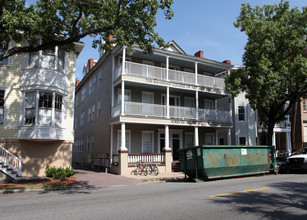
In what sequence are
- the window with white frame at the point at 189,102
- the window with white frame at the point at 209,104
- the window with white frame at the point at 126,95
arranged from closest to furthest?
the window with white frame at the point at 126,95 < the window with white frame at the point at 189,102 < the window with white frame at the point at 209,104

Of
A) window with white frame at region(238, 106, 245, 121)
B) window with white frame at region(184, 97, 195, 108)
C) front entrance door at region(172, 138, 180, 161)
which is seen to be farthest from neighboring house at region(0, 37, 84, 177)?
window with white frame at region(238, 106, 245, 121)

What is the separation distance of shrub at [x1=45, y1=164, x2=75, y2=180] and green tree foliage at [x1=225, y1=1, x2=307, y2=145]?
1250 centimetres

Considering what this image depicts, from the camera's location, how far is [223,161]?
13.9m

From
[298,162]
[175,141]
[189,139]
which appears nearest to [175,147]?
[175,141]

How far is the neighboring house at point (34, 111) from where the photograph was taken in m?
15.7

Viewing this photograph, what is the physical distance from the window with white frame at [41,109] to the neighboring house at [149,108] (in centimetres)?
479

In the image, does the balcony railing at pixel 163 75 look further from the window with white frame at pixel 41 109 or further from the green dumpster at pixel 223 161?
the green dumpster at pixel 223 161

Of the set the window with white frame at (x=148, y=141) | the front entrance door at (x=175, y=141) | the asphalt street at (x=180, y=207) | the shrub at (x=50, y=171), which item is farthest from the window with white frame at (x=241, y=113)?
the shrub at (x=50, y=171)

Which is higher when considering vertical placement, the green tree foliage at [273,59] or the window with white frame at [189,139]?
the green tree foliage at [273,59]

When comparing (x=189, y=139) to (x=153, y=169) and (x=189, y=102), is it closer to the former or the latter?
(x=189, y=102)

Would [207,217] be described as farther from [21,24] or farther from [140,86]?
[140,86]

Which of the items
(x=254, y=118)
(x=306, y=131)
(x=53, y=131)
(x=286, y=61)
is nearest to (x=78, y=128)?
(x=53, y=131)

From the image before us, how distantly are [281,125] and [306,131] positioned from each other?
2924 mm

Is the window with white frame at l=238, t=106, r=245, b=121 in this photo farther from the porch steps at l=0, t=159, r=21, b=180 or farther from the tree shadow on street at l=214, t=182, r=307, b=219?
the porch steps at l=0, t=159, r=21, b=180
